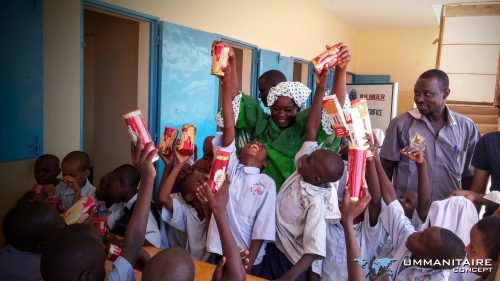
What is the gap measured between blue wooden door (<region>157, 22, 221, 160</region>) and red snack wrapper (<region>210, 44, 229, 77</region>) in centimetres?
203

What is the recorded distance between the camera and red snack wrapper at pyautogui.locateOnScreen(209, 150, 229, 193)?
1.35m

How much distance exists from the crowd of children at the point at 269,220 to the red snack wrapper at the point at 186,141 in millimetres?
26

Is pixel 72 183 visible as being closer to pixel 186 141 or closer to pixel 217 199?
pixel 186 141

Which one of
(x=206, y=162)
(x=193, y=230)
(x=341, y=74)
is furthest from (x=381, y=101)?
(x=193, y=230)

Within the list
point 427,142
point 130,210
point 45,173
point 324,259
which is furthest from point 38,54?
point 427,142

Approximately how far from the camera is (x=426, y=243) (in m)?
1.37

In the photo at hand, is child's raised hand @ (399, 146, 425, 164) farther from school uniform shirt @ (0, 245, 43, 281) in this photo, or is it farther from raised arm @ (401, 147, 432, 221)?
school uniform shirt @ (0, 245, 43, 281)

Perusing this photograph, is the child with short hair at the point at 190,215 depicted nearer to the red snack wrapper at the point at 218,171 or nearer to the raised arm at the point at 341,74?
the red snack wrapper at the point at 218,171

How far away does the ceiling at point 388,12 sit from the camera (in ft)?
21.8

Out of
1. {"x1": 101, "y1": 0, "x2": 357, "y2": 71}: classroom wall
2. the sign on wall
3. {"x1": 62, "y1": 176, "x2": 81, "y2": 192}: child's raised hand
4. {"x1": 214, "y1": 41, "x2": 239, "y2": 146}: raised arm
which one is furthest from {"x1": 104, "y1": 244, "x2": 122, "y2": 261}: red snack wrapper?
the sign on wall

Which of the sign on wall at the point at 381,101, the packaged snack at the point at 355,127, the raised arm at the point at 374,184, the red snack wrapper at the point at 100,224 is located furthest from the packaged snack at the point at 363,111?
the sign on wall at the point at 381,101

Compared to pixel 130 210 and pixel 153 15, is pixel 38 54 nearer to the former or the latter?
pixel 153 15

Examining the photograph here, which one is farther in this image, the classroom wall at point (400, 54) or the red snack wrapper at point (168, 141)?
the classroom wall at point (400, 54)

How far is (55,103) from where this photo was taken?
272 centimetres
